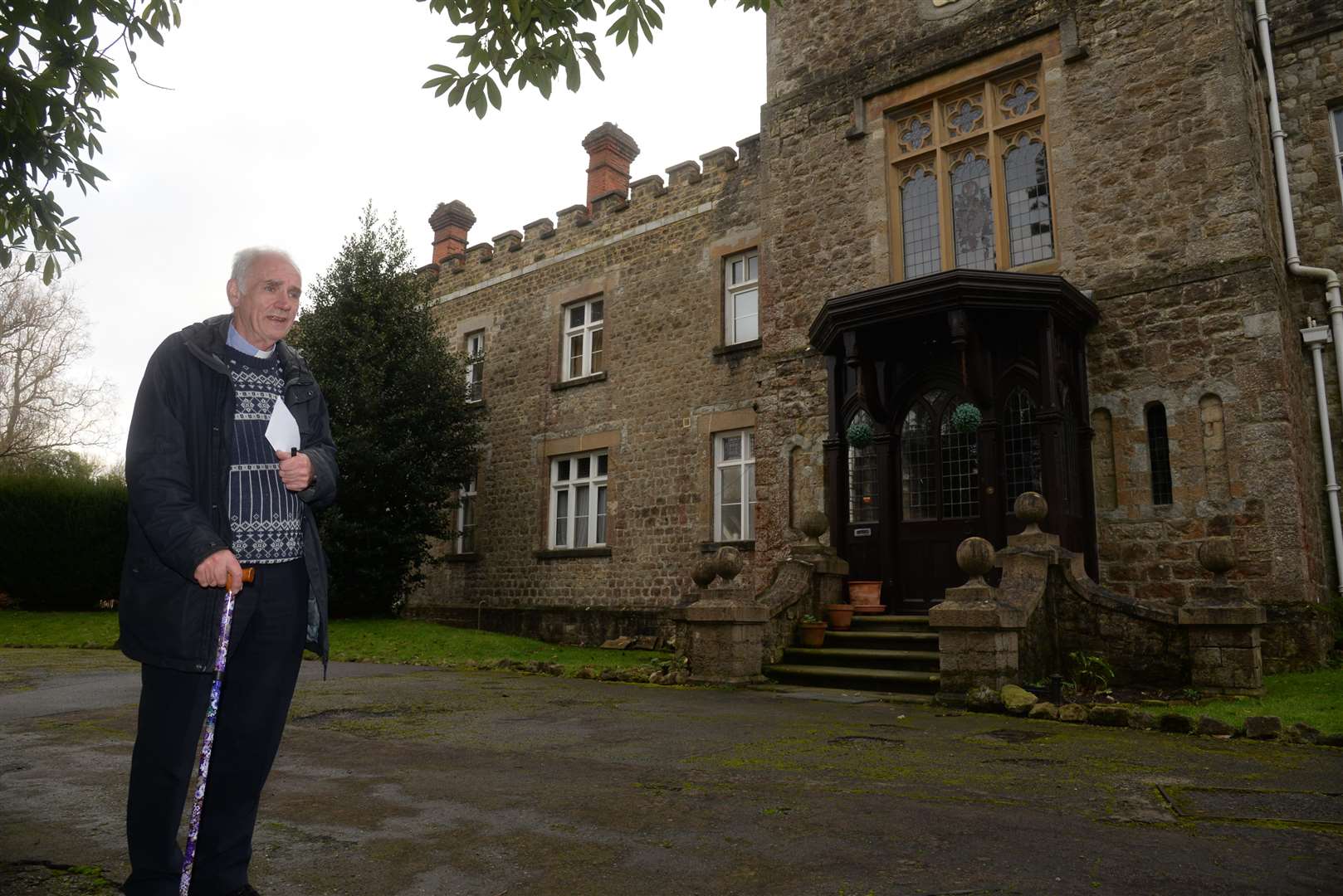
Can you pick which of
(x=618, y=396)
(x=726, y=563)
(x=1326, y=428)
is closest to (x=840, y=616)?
(x=726, y=563)

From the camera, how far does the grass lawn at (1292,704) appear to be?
6.72m

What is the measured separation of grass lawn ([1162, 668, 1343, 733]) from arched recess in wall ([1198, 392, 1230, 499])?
1911 mm

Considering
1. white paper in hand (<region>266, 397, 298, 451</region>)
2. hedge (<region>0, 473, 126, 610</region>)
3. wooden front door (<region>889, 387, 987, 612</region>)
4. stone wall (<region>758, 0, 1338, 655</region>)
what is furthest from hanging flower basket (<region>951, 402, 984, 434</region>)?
hedge (<region>0, 473, 126, 610</region>)

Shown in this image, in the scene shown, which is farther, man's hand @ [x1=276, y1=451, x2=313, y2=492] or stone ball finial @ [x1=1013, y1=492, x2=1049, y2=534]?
stone ball finial @ [x1=1013, y1=492, x2=1049, y2=534]

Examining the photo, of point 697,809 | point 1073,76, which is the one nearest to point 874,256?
point 1073,76

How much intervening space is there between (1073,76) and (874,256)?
308 centimetres

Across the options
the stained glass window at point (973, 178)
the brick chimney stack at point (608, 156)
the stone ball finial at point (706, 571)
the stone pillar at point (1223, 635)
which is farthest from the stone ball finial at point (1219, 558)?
the brick chimney stack at point (608, 156)

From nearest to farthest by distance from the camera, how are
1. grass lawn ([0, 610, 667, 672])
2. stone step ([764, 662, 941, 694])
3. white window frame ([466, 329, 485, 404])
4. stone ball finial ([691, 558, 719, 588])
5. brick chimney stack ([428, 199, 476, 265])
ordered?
stone step ([764, 662, 941, 694]), stone ball finial ([691, 558, 719, 588]), grass lawn ([0, 610, 667, 672]), white window frame ([466, 329, 485, 404]), brick chimney stack ([428, 199, 476, 265])

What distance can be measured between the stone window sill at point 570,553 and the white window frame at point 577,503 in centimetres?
9

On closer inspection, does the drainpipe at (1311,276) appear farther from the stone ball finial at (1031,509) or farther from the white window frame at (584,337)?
the white window frame at (584,337)

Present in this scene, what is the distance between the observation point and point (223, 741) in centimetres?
266

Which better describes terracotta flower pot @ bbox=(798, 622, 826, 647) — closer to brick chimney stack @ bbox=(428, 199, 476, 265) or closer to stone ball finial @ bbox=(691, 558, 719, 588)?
stone ball finial @ bbox=(691, 558, 719, 588)

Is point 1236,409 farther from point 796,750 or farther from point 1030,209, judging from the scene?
point 796,750

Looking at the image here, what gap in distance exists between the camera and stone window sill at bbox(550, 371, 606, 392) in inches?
690
